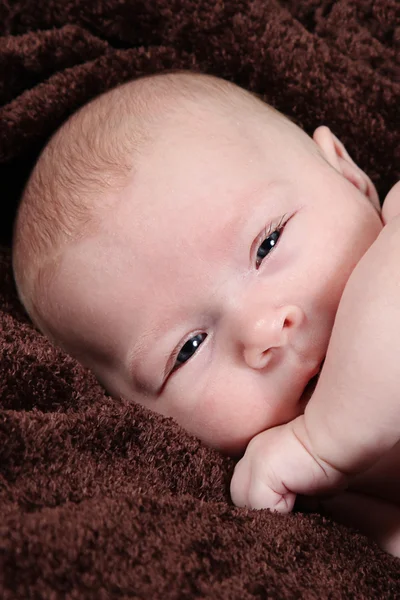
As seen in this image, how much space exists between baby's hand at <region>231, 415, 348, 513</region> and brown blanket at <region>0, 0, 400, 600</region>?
5 centimetres

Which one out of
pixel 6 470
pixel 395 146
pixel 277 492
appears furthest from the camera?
pixel 395 146

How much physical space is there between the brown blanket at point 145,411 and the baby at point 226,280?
89mm

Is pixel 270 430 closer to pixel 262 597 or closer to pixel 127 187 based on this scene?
pixel 262 597

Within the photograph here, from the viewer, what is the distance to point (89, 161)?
1183 millimetres

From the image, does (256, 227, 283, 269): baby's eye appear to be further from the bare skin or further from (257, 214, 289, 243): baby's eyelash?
the bare skin

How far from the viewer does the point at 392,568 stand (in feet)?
2.67

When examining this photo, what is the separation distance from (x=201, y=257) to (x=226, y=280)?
0.06 meters

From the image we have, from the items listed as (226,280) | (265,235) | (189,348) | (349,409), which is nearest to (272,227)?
(265,235)

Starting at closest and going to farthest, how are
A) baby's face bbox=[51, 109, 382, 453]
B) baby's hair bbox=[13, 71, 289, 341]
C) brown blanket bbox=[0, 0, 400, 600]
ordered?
brown blanket bbox=[0, 0, 400, 600] → baby's face bbox=[51, 109, 382, 453] → baby's hair bbox=[13, 71, 289, 341]

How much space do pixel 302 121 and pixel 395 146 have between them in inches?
8.5

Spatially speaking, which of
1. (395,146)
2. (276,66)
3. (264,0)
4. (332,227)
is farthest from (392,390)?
(264,0)

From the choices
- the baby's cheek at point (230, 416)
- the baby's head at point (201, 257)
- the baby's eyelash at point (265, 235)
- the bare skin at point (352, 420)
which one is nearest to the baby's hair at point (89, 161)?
the baby's head at point (201, 257)

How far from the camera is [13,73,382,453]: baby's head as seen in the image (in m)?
1.04

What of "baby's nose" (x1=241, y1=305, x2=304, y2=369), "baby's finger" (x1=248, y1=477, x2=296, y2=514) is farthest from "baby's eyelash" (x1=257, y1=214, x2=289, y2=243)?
"baby's finger" (x1=248, y1=477, x2=296, y2=514)
